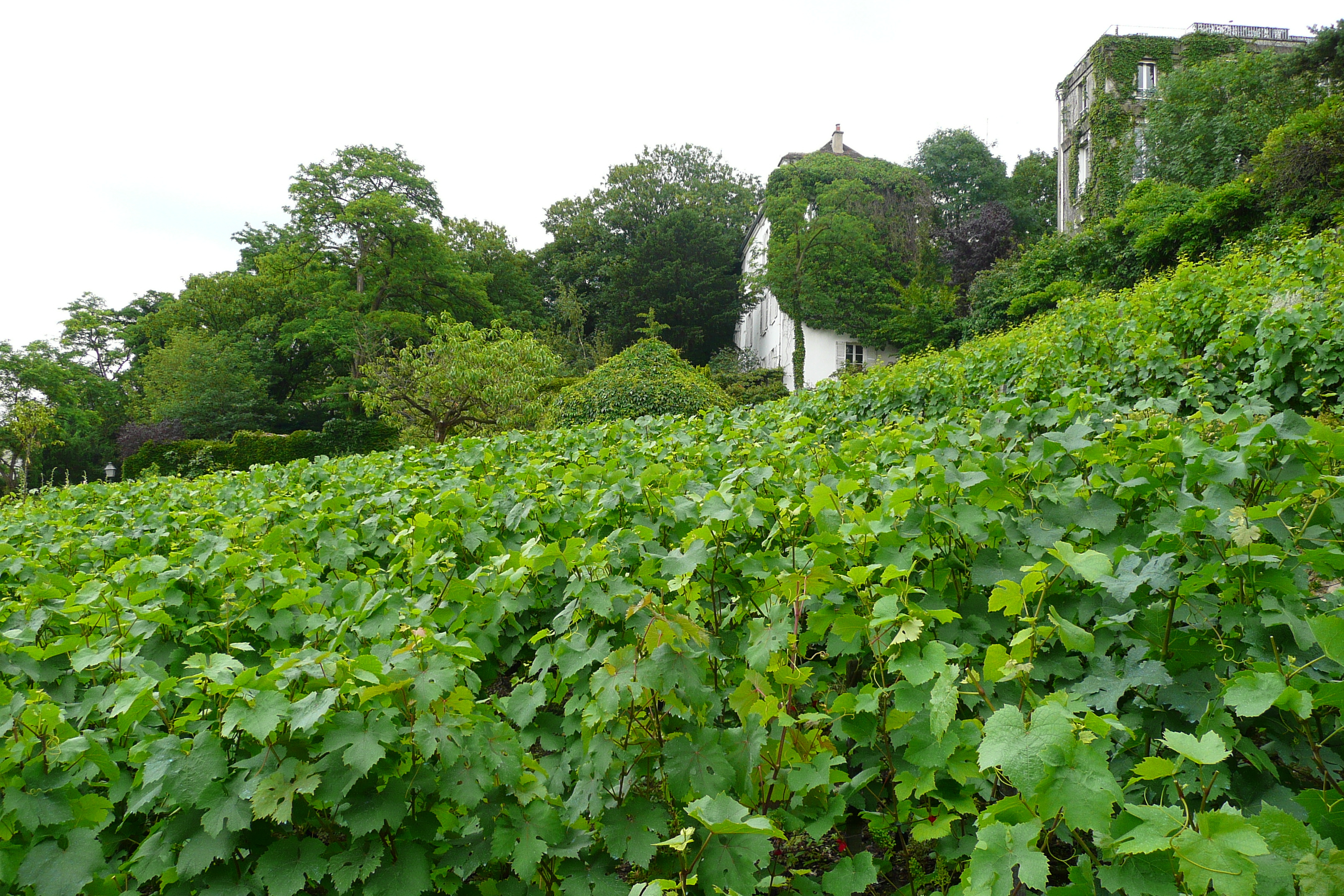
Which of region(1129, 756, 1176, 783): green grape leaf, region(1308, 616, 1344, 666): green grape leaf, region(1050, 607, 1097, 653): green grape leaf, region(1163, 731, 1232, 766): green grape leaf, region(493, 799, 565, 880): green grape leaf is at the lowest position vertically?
region(493, 799, 565, 880): green grape leaf

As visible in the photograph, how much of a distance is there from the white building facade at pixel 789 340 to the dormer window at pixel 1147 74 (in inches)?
538

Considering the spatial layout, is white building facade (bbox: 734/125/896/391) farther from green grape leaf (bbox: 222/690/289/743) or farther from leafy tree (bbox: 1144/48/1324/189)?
green grape leaf (bbox: 222/690/289/743)

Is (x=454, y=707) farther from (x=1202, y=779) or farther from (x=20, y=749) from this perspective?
(x=1202, y=779)

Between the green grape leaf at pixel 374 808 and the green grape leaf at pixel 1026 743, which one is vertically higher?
the green grape leaf at pixel 1026 743

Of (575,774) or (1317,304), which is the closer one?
(575,774)

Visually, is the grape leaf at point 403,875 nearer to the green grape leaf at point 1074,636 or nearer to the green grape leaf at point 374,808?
the green grape leaf at point 374,808

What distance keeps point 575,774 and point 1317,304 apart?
5.54m

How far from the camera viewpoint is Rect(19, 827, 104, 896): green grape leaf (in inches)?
52.8

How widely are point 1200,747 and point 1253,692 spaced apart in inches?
13.4

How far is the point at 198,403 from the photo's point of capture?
33500 millimetres

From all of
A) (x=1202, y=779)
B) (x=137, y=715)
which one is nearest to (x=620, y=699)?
(x=1202, y=779)

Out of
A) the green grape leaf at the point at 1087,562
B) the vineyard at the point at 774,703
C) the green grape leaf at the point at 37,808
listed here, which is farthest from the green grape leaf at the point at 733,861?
the green grape leaf at the point at 37,808

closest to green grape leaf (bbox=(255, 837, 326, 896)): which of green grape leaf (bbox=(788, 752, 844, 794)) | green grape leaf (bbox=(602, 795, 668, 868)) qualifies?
green grape leaf (bbox=(602, 795, 668, 868))

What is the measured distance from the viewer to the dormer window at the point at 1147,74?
1102 inches
